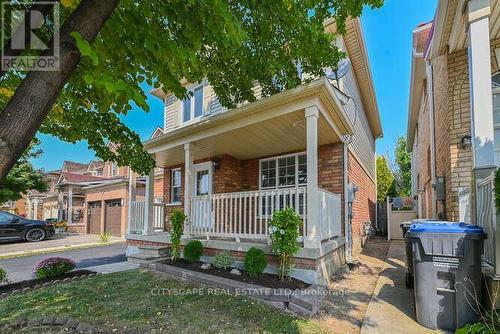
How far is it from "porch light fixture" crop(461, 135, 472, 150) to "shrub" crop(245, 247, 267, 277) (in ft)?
13.0

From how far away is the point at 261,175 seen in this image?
9.40 meters

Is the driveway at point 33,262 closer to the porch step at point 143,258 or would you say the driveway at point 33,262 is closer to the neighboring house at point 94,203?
the porch step at point 143,258

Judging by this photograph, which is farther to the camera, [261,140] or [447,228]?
[261,140]

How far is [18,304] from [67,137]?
293 cm

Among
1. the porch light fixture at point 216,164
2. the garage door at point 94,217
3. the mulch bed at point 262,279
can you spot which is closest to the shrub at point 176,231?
the mulch bed at point 262,279

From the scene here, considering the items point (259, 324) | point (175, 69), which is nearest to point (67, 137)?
point (175, 69)

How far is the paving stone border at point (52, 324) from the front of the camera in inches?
140

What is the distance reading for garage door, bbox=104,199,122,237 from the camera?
1725cm

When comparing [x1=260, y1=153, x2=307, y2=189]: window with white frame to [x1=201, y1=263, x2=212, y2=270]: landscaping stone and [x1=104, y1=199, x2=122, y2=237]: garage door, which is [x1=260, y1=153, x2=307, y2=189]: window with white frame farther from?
[x1=104, y1=199, x2=122, y2=237]: garage door

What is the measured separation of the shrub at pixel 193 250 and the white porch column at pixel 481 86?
5.26m

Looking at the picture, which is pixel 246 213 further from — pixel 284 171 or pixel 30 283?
pixel 30 283

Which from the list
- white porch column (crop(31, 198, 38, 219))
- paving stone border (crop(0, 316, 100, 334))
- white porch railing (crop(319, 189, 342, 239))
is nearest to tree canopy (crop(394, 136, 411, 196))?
white porch railing (crop(319, 189, 342, 239))

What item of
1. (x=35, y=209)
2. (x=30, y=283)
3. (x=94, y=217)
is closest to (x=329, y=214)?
(x=30, y=283)

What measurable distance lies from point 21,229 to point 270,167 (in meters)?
14.1
